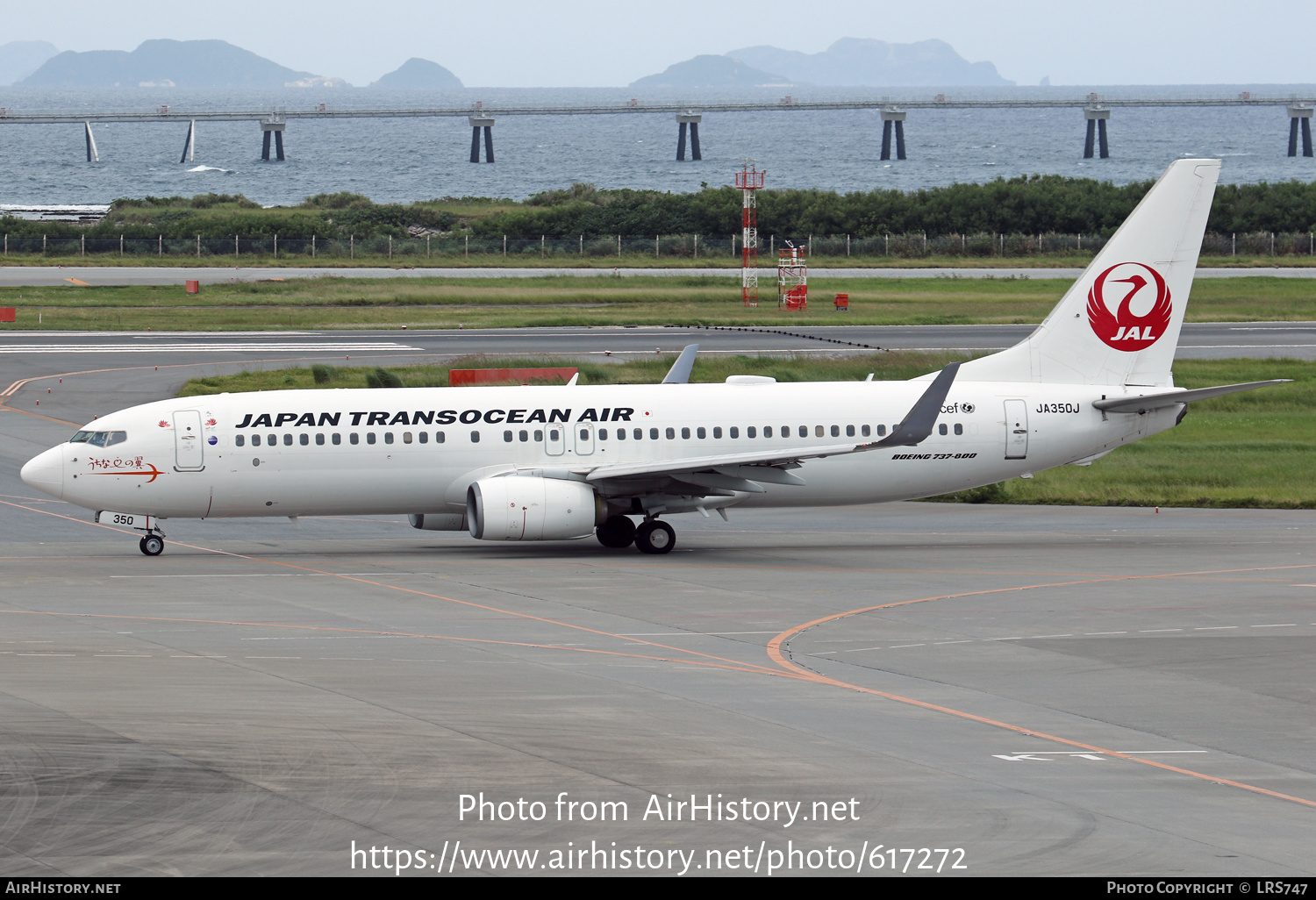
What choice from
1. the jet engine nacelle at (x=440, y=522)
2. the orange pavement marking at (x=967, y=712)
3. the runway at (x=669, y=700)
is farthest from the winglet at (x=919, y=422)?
the jet engine nacelle at (x=440, y=522)

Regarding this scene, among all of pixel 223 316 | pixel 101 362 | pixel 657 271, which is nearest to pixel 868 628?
pixel 101 362

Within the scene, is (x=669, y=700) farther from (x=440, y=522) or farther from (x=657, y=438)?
(x=440, y=522)

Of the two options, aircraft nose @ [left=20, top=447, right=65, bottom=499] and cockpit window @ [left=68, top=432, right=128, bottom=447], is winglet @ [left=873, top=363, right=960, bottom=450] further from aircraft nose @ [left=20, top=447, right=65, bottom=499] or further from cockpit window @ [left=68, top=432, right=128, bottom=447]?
aircraft nose @ [left=20, top=447, right=65, bottom=499]

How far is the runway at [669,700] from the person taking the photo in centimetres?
1470

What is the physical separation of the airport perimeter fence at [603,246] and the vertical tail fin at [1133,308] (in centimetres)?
8384

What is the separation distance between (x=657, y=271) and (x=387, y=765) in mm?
98611

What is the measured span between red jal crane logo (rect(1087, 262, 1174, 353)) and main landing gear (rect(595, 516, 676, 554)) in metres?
12.1

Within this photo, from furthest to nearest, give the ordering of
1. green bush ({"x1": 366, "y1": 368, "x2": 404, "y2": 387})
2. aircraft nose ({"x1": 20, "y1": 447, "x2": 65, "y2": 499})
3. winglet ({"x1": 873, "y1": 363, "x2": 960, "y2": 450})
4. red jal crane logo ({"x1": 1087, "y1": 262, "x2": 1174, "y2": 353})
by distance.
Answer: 1. green bush ({"x1": 366, "y1": 368, "x2": 404, "y2": 387})
2. red jal crane logo ({"x1": 1087, "y1": 262, "x2": 1174, "y2": 353})
3. aircraft nose ({"x1": 20, "y1": 447, "x2": 65, "y2": 499})
4. winglet ({"x1": 873, "y1": 363, "x2": 960, "y2": 450})

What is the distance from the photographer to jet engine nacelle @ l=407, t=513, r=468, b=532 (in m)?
37.4

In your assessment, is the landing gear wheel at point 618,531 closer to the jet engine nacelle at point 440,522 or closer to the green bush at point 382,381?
the jet engine nacelle at point 440,522

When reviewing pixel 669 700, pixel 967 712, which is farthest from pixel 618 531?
pixel 967 712

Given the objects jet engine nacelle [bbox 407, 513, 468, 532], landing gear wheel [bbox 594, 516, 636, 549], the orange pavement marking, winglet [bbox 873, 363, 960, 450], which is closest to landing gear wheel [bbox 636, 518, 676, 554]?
landing gear wheel [bbox 594, 516, 636, 549]

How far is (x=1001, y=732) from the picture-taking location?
19.7 m

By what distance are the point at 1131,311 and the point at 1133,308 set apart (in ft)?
0.36
